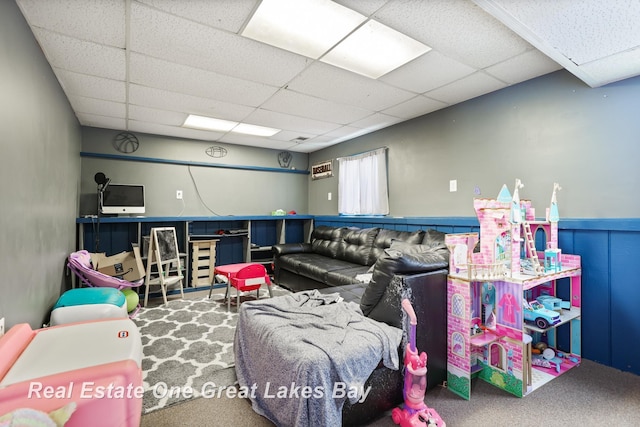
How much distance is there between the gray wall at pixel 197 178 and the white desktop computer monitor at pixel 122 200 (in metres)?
0.34

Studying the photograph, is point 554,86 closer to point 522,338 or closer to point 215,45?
point 522,338

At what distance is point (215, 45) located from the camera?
7.24 ft

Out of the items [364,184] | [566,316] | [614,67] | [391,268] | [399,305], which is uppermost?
[614,67]

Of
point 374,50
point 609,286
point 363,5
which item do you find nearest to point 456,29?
point 374,50

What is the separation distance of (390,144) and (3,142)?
3899mm

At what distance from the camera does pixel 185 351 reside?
2.56m

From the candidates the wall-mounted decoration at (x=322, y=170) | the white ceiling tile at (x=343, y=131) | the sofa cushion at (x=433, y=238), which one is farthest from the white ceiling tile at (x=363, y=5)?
the wall-mounted decoration at (x=322, y=170)

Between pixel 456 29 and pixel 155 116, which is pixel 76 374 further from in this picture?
pixel 155 116

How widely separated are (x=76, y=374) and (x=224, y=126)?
12.2 ft

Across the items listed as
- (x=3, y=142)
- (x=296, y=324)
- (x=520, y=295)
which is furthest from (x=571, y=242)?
(x=3, y=142)

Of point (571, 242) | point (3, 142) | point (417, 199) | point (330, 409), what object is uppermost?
point (3, 142)

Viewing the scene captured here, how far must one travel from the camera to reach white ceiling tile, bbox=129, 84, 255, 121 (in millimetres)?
3099

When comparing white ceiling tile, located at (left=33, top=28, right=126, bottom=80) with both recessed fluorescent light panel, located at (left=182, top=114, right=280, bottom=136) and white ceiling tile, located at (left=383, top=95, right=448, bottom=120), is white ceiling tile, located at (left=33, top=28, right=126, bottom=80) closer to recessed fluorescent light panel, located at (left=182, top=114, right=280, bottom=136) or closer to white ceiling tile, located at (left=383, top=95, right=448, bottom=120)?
recessed fluorescent light panel, located at (left=182, top=114, right=280, bottom=136)

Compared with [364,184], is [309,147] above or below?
above
